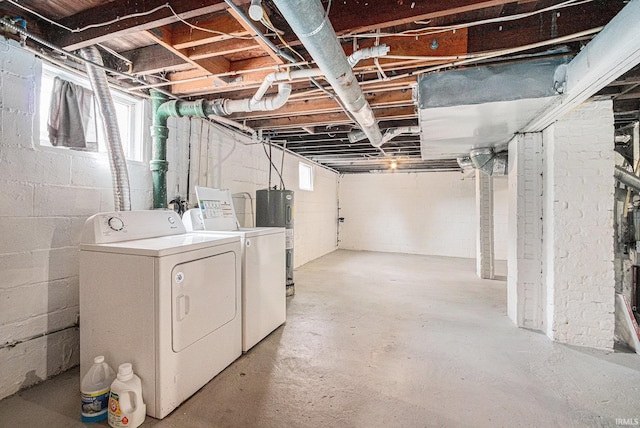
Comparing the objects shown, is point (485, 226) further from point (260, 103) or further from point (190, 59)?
point (190, 59)

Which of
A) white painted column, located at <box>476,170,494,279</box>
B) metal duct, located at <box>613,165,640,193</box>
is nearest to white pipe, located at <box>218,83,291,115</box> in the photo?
metal duct, located at <box>613,165,640,193</box>

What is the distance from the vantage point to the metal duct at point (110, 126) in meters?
2.00

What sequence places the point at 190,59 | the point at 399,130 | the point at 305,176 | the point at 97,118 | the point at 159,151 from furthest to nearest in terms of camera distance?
the point at 305,176 < the point at 399,130 < the point at 159,151 < the point at 97,118 < the point at 190,59

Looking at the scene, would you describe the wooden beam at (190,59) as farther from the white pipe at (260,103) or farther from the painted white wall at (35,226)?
the painted white wall at (35,226)

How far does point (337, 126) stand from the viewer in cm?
391

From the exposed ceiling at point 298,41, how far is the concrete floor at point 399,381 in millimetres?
2016

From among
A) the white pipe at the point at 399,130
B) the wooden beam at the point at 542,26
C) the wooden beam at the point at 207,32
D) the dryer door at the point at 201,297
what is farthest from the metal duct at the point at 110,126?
the white pipe at the point at 399,130

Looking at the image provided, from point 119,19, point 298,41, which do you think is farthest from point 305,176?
point 119,19

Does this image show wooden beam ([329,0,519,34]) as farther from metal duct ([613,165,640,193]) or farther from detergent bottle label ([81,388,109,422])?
detergent bottle label ([81,388,109,422])

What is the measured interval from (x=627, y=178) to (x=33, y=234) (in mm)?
4723

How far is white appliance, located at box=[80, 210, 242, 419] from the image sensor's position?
1.58 m

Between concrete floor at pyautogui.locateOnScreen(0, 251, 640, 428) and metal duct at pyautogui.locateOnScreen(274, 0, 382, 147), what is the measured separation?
1929 millimetres

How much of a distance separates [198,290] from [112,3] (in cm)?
173

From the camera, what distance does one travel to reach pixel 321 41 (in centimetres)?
136
